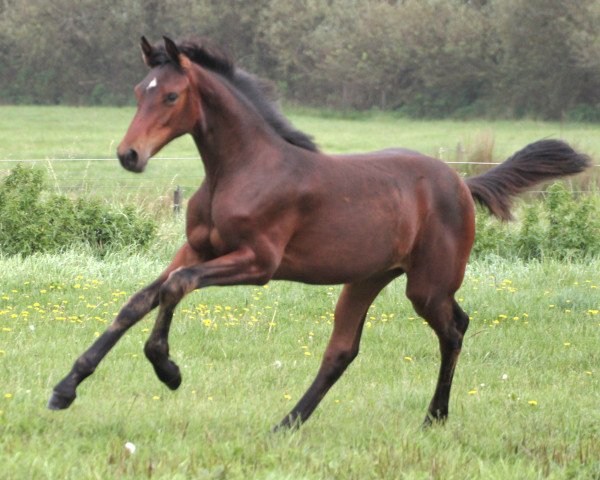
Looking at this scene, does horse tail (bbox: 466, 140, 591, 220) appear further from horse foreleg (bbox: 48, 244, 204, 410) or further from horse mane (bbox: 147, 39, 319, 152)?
horse foreleg (bbox: 48, 244, 204, 410)

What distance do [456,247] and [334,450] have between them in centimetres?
175

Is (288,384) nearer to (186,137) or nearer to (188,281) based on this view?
(188,281)

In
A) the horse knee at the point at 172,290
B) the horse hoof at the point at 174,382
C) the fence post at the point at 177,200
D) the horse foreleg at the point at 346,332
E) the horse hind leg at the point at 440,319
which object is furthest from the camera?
the fence post at the point at 177,200

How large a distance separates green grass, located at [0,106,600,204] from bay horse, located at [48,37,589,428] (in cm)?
1633

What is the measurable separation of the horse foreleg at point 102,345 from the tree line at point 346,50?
47101mm

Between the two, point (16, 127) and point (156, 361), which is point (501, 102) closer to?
point (16, 127)

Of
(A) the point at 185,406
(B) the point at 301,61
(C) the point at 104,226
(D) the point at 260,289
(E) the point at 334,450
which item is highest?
(E) the point at 334,450

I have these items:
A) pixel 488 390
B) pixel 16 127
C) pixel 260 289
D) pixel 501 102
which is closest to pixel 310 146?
pixel 488 390

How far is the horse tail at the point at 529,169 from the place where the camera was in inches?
285

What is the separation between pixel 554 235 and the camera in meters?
13.4

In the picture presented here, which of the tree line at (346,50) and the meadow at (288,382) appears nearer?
the meadow at (288,382)

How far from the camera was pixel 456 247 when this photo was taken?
652 cm

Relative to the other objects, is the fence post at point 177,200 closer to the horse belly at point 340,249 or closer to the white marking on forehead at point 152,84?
the horse belly at point 340,249

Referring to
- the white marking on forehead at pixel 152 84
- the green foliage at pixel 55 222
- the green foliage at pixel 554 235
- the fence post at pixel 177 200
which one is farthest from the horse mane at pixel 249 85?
the fence post at pixel 177 200
